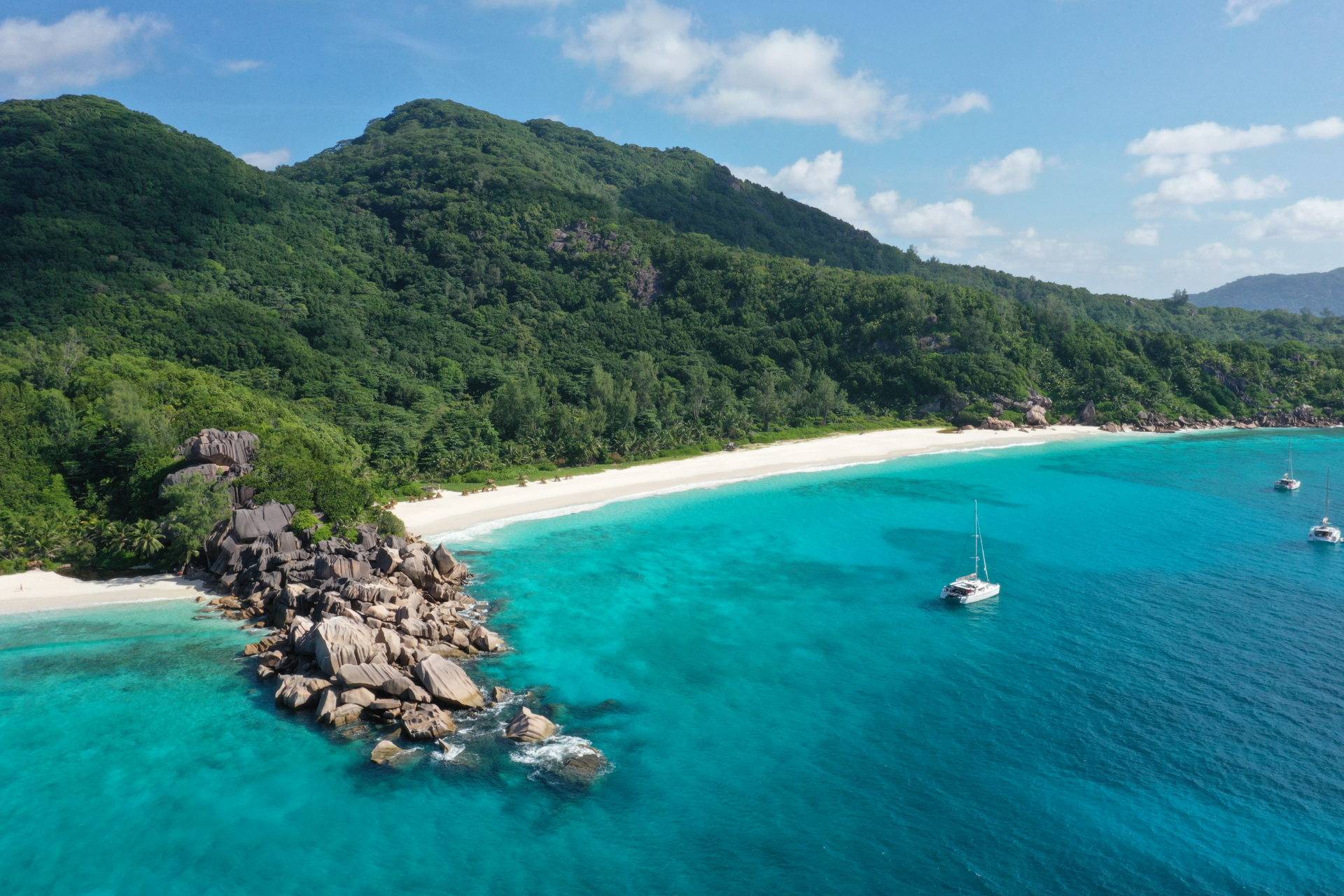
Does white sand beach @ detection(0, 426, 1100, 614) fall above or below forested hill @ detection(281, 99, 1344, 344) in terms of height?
below

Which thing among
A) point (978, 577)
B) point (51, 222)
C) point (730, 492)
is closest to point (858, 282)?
point (730, 492)

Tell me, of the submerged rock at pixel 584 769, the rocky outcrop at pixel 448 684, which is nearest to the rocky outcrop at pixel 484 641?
the rocky outcrop at pixel 448 684

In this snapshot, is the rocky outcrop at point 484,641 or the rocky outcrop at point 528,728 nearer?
the rocky outcrop at point 528,728

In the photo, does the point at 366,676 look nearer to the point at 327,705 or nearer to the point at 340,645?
the point at 327,705

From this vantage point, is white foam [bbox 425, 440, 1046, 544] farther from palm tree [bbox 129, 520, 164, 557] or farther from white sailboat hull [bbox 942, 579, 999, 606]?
white sailboat hull [bbox 942, 579, 999, 606]

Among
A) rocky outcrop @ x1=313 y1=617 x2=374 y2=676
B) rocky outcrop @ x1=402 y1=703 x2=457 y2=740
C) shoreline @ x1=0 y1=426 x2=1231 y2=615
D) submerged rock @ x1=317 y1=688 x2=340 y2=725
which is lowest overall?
rocky outcrop @ x1=402 y1=703 x2=457 y2=740

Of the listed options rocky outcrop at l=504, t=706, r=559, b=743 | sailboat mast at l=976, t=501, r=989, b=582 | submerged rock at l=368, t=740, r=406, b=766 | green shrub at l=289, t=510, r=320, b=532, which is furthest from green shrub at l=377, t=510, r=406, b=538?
sailboat mast at l=976, t=501, r=989, b=582

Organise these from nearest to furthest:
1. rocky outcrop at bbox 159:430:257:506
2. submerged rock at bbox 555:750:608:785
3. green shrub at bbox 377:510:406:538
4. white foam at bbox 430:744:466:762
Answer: submerged rock at bbox 555:750:608:785 → white foam at bbox 430:744:466:762 → rocky outcrop at bbox 159:430:257:506 → green shrub at bbox 377:510:406:538

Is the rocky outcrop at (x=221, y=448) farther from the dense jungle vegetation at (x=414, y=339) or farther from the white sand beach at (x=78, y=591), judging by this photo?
the white sand beach at (x=78, y=591)
